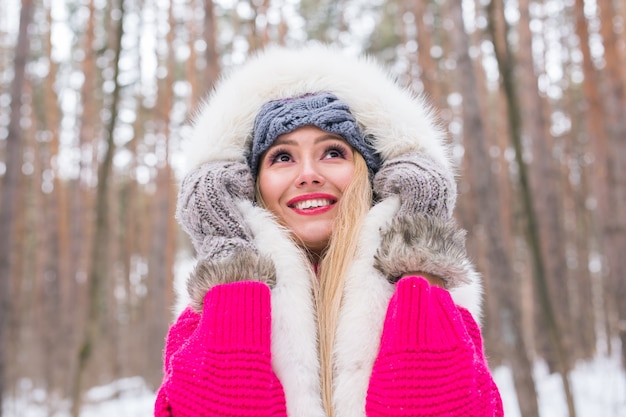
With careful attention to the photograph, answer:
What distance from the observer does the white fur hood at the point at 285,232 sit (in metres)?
1.59

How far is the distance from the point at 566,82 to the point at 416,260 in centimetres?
1681

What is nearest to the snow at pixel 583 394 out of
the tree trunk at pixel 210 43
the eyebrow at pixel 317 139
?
the tree trunk at pixel 210 43

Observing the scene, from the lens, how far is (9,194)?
6.23m

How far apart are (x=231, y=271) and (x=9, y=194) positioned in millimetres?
5547

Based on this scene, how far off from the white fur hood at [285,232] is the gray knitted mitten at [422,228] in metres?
0.06

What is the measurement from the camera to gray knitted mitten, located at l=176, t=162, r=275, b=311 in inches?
63.7

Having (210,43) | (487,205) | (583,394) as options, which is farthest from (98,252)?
(583,394)

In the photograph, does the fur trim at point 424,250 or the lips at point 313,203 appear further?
the lips at point 313,203

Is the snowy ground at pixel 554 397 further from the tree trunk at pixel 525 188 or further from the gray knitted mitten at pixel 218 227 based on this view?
the gray knitted mitten at pixel 218 227

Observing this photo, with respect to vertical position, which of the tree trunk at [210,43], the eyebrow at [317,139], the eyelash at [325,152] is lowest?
the eyelash at [325,152]

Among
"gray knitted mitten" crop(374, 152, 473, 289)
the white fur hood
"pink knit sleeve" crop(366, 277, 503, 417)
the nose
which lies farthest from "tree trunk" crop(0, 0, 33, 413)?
"pink knit sleeve" crop(366, 277, 503, 417)

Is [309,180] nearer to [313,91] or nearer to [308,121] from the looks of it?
[308,121]

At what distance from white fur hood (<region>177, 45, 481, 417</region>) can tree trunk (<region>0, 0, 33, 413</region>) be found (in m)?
4.96

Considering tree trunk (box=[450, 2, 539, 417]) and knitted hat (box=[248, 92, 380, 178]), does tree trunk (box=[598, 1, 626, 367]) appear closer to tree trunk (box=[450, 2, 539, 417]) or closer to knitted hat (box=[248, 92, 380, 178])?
tree trunk (box=[450, 2, 539, 417])
